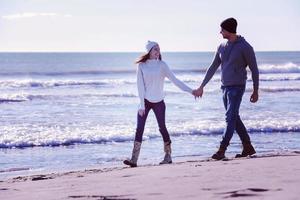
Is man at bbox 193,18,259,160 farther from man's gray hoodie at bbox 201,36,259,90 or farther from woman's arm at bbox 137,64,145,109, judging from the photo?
woman's arm at bbox 137,64,145,109

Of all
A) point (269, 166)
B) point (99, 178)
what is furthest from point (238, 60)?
point (99, 178)

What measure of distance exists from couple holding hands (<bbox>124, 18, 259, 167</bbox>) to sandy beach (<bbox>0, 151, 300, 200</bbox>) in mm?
1058

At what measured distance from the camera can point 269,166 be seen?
6152 millimetres

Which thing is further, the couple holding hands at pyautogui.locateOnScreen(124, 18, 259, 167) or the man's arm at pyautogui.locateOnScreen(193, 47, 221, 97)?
the man's arm at pyautogui.locateOnScreen(193, 47, 221, 97)

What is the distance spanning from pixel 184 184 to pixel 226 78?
8.68ft

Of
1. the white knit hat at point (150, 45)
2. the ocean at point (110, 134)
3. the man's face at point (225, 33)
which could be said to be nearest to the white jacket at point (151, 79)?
the white knit hat at point (150, 45)

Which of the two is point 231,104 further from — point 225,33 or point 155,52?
point 155,52

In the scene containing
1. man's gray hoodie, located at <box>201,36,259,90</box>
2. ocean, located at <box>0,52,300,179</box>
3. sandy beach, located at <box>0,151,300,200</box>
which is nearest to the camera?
sandy beach, located at <box>0,151,300,200</box>

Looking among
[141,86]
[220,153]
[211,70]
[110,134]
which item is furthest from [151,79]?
[110,134]

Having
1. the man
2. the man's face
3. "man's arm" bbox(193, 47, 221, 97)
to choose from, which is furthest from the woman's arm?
the man's face

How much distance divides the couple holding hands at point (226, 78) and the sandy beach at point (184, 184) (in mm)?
1058

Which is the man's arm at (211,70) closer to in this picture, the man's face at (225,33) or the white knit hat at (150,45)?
the man's face at (225,33)

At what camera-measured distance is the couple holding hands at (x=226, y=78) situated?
757cm

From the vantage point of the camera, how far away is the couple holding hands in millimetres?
7574
